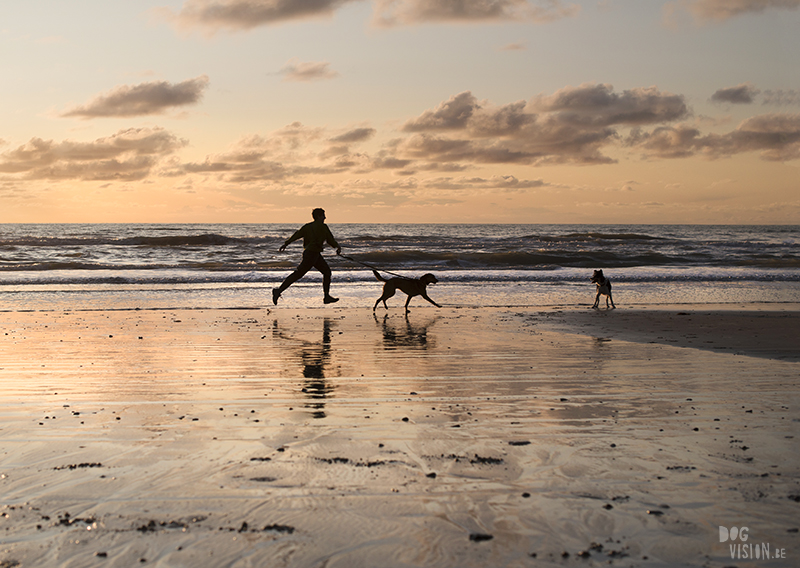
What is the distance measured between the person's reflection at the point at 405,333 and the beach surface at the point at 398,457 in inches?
24.5

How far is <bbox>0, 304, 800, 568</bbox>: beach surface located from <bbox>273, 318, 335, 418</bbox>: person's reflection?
4cm

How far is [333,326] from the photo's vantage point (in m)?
9.38

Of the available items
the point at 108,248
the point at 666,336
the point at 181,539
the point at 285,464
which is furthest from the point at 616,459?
the point at 108,248

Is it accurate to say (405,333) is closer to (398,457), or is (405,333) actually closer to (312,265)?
(312,265)

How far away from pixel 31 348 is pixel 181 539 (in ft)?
19.1

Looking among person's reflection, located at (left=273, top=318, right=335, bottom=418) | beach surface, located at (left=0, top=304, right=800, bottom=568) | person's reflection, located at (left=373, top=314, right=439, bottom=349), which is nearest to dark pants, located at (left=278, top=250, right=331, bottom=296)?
person's reflection, located at (left=373, top=314, right=439, bottom=349)

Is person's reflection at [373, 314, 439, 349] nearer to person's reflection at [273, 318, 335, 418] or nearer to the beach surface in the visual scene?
the beach surface

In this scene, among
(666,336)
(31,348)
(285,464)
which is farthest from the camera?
(666,336)

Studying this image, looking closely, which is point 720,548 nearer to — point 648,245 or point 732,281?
point 732,281

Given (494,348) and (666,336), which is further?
(666,336)

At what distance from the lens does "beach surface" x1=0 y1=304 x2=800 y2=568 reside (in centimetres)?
246

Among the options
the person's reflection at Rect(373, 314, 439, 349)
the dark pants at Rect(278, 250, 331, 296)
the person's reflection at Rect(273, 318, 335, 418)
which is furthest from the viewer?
the dark pants at Rect(278, 250, 331, 296)

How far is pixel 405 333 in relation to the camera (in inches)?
341

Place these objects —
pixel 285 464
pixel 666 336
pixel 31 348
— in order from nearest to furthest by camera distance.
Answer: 1. pixel 285 464
2. pixel 31 348
3. pixel 666 336
